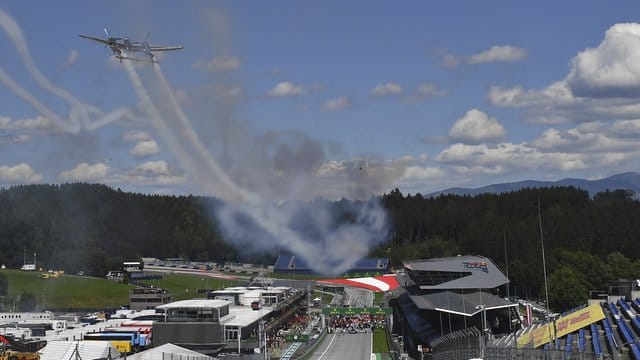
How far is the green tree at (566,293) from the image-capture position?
164000 mm

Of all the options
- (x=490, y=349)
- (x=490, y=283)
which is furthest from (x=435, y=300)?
(x=490, y=349)

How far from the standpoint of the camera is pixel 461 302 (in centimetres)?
13462

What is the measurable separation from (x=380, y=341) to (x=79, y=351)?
54.7 metres

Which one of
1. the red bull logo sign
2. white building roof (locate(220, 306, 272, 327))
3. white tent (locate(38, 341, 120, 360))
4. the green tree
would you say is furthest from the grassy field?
white tent (locate(38, 341, 120, 360))

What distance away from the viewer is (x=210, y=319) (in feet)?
458

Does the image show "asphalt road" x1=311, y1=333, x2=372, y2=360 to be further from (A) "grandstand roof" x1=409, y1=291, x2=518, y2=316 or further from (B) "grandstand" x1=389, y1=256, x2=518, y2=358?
(A) "grandstand roof" x1=409, y1=291, x2=518, y2=316

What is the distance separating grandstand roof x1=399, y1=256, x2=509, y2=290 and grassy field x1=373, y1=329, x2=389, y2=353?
1147 centimetres

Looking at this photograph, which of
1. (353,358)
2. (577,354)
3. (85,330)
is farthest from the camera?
(85,330)

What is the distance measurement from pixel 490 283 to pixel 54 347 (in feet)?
234

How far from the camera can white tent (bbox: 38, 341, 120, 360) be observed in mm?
109000

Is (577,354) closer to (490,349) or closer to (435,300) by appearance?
(490,349)

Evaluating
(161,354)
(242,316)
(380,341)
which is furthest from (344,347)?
(161,354)

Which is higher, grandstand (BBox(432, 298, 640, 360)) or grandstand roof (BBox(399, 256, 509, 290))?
grandstand roof (BBox(399, 256, 509, 290))

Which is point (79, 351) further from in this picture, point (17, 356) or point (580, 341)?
point (580, 341)
